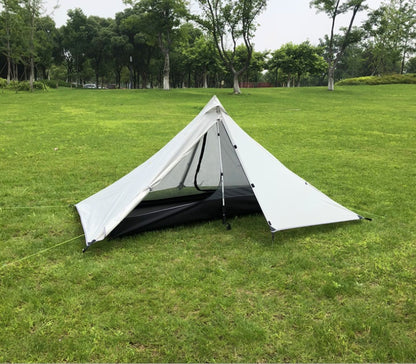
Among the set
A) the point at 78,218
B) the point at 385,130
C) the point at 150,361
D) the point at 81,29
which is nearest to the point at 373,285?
the point at 150,361

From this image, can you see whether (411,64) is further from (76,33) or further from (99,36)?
(76,33)

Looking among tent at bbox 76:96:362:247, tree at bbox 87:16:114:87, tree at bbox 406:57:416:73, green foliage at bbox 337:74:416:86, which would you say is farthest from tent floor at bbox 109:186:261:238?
tree at bbox 406:57:416:73

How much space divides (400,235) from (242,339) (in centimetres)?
292

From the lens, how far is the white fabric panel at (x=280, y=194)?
4391 mm

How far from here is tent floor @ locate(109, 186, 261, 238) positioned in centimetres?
446

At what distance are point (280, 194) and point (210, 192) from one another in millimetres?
1351

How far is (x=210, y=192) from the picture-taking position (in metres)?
5.54

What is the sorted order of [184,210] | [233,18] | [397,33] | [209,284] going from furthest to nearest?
1. [397,33]
2. [233,18]
3. [184,210]
4. [209,284]

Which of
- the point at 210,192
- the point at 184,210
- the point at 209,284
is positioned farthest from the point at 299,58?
the point at 209,284

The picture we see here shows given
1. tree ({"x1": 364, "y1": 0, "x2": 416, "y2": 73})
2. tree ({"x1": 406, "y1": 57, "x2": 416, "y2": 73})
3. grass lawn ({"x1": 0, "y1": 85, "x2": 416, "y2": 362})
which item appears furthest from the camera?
tree ({"x1": 406, "y1": 57, "x2": 416, "y2": 73})

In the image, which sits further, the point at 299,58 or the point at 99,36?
the point at 299,58

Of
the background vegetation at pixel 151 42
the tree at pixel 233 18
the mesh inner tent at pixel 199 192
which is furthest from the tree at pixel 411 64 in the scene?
the mesh inner tent at pixel 199 192

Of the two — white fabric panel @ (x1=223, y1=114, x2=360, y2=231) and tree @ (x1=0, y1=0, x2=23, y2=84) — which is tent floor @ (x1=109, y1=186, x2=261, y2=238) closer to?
white fabric panel @ (x1=223, y1=114, x2=360, y2=231)

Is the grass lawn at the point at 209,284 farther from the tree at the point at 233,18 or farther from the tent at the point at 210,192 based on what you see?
the tree at the point at 233,18
